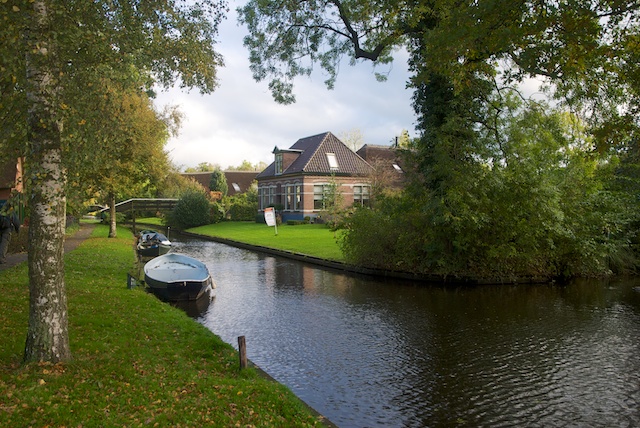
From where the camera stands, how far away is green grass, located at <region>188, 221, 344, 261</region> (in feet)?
86.2

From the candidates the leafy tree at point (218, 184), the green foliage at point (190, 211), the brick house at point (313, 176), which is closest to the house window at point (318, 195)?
the brick house at point (313, 176)

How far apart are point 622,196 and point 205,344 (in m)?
19.2

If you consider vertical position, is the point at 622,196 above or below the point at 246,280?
above

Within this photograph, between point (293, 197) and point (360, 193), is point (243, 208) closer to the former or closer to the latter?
point (293, 197)

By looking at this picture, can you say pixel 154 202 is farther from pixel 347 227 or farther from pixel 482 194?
pixel 482 194

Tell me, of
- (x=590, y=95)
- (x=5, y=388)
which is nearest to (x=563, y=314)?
(x=590, y=95)

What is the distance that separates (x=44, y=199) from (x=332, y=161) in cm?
4166

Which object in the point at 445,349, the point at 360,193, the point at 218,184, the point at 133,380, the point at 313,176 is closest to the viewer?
the point at 133,380

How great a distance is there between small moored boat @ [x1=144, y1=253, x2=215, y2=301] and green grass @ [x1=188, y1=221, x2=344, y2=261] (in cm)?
862

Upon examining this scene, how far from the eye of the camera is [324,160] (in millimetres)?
46969

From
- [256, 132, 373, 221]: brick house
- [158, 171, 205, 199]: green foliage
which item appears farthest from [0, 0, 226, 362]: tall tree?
[158, 171, 205, 199]: green foliage

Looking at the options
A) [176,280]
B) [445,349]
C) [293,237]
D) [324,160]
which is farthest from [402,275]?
[324,160]

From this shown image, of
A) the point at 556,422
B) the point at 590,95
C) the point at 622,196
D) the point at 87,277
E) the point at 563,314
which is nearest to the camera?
the point at 556,422

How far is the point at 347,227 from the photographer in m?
21.8
